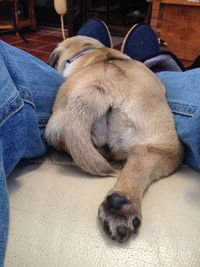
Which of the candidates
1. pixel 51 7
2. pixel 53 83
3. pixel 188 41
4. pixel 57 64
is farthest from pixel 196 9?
pixel 51 7

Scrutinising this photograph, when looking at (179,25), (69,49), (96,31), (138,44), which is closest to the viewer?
(69,49)

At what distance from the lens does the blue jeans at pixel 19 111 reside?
Answer: 0.53 metres

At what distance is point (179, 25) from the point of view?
185cm

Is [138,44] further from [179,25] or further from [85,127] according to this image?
[85,127]

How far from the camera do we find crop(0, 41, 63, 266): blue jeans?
1.73 feet

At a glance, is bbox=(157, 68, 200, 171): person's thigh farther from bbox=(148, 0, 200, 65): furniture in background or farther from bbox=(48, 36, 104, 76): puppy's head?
bbox=(148, 0, 200, 65): furniture in background

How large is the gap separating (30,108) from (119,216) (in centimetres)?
28

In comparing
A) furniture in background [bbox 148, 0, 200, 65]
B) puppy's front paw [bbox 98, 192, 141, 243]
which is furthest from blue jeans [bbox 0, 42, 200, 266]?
furniture in background [bbox 148, 0, 200, 65]

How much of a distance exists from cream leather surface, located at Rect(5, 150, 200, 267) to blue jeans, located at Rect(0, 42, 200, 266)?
0.04 metres

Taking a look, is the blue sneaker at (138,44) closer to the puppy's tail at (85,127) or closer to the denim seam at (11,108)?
the puppy's tail at (85,127)

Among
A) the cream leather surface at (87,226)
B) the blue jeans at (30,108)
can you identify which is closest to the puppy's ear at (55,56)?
the blue jeans at (30,108)

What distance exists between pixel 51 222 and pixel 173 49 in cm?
169

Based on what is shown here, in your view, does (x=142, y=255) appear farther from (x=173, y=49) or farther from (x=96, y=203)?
(x=173, y=49)

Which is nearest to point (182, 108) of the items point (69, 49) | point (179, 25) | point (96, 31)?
point (69, 49)
